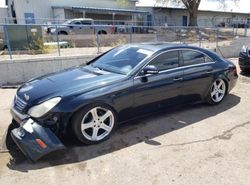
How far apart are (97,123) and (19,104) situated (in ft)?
3.73

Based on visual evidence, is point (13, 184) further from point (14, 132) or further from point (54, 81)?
point (54, 81)

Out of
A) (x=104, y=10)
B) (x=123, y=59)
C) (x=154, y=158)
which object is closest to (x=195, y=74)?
(x=123, y=59)

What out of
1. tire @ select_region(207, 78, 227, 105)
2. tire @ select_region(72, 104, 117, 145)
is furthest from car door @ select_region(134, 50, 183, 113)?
tire @ select_region(207, 78, 227, 105)

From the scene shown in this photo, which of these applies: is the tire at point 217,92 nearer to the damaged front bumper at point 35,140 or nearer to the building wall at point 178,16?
the damaged front bumper at point 35,140

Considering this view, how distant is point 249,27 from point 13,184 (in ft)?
67.5

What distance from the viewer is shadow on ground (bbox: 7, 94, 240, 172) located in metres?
3.25

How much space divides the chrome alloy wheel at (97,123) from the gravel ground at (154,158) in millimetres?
158

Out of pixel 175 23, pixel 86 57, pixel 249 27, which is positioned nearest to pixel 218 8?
pixel 175 23

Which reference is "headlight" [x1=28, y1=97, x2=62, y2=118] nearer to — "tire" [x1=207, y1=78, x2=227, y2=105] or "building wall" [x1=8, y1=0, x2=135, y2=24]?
"tire" [x1=207, y1=78, x2=227, y2=105]

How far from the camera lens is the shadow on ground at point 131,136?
325 centimetres

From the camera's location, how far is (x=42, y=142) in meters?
3.08

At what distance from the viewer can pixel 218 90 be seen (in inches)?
209

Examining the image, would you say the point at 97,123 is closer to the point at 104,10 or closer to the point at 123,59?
the point at 123,59

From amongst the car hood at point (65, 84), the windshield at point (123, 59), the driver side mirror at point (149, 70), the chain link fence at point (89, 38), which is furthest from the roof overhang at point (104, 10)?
the driver side mirror at point (149, 70)
